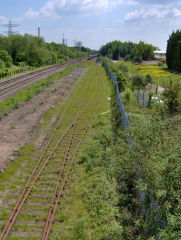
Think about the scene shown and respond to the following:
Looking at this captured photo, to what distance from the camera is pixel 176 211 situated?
529cm

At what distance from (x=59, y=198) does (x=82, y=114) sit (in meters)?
11.3

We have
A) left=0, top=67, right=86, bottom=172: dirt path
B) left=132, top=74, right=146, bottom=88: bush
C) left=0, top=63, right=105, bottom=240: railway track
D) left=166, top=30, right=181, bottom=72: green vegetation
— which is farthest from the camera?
left=166, top=30, right=181, bottom=72: green vegetation

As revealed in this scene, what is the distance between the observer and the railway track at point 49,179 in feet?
24.8

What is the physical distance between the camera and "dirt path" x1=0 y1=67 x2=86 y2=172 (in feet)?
41.2

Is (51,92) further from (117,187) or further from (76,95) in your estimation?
(117,187)

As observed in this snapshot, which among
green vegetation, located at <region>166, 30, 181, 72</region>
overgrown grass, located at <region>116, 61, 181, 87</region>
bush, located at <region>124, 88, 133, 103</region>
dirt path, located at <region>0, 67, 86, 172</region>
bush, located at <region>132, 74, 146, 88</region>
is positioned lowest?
dirt path, located at <region>0, 67, 86, 172</region>

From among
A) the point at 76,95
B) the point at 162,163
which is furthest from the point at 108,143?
the point at 76,95

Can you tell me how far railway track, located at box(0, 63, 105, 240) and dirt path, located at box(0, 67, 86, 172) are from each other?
145 cm

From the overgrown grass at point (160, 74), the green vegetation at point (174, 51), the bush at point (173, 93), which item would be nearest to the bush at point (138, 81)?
the overgrown grass at point (160, 74)

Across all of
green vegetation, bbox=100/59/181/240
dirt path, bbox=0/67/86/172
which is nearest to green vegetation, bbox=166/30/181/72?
dirt path, bbox=0/67/86/172

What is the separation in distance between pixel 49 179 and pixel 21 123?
7850mm

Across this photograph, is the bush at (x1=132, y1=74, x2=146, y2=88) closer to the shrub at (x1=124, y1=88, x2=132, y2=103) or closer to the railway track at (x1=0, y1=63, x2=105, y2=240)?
the shrub at (x1=124, y1=88, x2=132, y2=103)

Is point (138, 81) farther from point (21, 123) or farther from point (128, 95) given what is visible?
point (21, 123)

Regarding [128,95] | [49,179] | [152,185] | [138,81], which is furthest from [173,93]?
[152,185]
